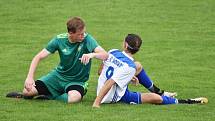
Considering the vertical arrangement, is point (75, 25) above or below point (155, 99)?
above

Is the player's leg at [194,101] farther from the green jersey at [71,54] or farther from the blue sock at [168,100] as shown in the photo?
the green jersey at [71,54]

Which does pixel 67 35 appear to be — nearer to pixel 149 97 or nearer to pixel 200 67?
pixel 149 97

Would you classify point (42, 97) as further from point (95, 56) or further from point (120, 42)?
point (120, 42)

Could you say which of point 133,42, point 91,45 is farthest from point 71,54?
point 133,42

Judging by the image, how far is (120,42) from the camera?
16.5 m

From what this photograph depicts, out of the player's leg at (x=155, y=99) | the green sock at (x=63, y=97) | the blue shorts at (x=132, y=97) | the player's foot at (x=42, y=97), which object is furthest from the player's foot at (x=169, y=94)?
the player's foot at (x=42, y=97)

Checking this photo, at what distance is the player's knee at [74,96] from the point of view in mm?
9555

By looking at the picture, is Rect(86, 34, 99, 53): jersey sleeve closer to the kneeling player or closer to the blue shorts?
the kneeling player

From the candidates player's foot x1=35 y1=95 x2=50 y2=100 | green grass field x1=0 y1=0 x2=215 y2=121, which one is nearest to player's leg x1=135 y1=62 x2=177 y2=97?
green grass field x1=0 y1=0 x2=215 y2=121

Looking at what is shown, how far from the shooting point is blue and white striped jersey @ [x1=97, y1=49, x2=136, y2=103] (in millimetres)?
9344

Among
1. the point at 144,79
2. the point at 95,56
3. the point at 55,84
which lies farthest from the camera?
the point at 144,79

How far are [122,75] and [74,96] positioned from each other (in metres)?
0.83

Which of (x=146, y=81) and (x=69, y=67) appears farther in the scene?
(x=146, y=81)

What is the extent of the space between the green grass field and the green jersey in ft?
1.46
